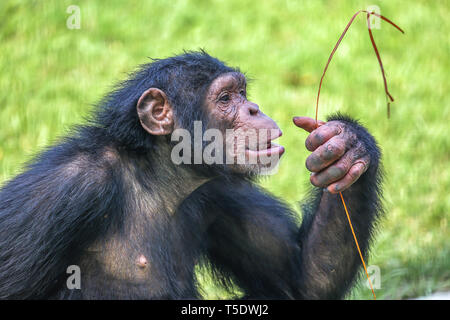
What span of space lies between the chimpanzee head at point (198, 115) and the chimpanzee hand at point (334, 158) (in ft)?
0.80

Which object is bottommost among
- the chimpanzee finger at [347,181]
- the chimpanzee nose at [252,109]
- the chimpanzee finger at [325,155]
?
the chimpanzee finger at [347,181]

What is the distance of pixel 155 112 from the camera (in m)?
4.54

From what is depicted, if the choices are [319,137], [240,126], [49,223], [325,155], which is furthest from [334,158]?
[49,223]

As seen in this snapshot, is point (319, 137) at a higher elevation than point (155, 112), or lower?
lower

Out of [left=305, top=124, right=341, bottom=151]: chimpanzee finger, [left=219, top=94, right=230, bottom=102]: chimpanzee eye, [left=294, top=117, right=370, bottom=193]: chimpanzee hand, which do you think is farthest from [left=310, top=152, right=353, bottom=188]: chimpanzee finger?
[left=219, top=94, right=230, bottom=102]: chimpanzee eye

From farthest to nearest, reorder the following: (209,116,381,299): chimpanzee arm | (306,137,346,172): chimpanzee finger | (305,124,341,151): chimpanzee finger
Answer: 1. (209,116,381,299): chimpanzee arm
2. (305,124,341,151): chimpanzee finger
3. (306,137,346,172): chimpanzee finger

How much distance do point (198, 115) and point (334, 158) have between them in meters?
0.98

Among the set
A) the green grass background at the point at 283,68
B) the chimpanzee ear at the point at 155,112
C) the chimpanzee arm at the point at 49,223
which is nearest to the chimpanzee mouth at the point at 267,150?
the chimpanzee ear at the point at 155,112

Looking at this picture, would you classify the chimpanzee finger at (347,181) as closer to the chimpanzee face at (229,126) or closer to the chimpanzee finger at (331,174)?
the chimpanzee finger at (331,174)

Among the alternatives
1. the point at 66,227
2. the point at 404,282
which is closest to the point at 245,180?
the point at 66,227

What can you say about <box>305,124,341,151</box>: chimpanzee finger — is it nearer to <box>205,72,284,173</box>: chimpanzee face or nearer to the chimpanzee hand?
the chimpanzee hand

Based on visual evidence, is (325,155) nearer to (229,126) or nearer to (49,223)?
(229,126)

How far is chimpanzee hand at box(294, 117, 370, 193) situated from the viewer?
4316mm

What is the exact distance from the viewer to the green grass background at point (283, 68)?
25.4ft
